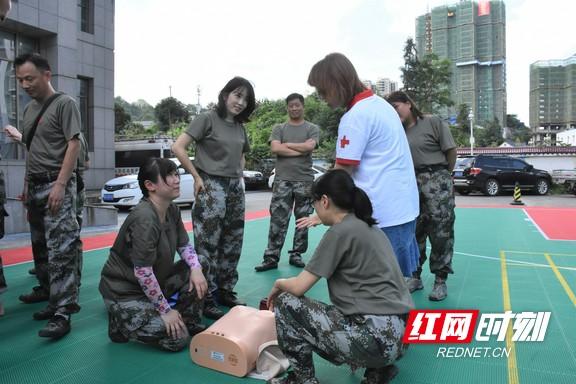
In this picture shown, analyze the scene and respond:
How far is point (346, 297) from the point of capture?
6.81 feet

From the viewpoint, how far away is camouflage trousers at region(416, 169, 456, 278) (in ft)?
12.3

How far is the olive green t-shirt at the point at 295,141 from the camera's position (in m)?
4.85

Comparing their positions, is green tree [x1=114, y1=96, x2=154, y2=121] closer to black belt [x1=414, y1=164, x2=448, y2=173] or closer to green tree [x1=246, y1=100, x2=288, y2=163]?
green tree [x1=246, y1=100, x2=288, y2=163]

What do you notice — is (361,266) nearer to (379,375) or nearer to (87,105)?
(379,375)

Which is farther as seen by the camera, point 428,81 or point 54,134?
point 428,81

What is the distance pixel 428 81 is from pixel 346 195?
38274mm

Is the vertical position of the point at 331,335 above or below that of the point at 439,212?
below

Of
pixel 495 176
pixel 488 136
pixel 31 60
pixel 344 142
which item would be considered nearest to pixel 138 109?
pixel 488 136

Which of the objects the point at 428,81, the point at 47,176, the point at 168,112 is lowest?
the point at 47,176

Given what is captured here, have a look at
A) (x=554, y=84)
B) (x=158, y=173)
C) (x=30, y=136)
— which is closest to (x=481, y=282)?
(x=158, y=173)

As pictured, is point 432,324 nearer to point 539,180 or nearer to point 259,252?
point 259,252

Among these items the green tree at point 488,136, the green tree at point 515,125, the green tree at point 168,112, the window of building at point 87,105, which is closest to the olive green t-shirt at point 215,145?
the window of building at point 87,105

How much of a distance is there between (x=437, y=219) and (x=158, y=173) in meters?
2.18

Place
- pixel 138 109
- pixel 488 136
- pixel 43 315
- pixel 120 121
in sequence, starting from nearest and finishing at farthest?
pixel 43 315, pixel 120 121, pixel 488 136, pixel 138 109
